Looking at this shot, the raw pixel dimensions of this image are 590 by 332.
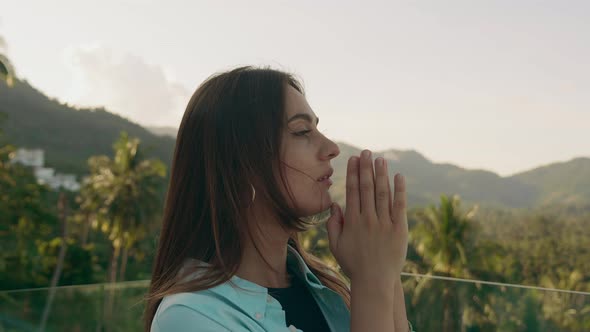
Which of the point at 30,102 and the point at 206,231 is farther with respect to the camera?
the point at 30,102

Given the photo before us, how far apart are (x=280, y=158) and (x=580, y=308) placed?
1917mm

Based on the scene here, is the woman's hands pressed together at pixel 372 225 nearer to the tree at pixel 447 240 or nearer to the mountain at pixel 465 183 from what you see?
the tree at pixel 447 240

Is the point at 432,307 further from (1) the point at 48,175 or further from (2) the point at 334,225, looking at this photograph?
(1) the point at 48,175

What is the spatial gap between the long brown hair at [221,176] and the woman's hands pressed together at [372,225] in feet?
0.50

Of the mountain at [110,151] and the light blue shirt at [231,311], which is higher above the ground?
the mountain at [110,151]

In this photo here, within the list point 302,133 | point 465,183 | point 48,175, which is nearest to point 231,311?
point 302,133

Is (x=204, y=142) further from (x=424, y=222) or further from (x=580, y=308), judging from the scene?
(x=424, y=222)

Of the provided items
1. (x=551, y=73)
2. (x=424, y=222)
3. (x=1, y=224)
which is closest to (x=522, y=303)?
(x=424, y=222)

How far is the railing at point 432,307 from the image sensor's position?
261 cm

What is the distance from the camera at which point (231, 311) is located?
41.7 inches

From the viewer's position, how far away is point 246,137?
47.3 inches

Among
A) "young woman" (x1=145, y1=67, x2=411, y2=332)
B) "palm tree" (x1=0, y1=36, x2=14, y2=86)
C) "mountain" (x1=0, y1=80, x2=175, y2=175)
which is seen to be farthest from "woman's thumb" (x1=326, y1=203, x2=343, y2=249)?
"mountain" (x1=0, y1=80, x2=175, y2=175)

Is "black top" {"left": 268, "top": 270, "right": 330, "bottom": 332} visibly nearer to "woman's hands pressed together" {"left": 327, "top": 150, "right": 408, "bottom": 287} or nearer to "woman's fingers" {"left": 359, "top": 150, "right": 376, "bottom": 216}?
"woman's hands pressed together" {"left": 327, "top": 150, "right": 408, "bottom": 287}

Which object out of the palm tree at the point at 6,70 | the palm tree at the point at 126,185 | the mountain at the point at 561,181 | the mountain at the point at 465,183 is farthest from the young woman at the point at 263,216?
the mountain at the point at 561,181
